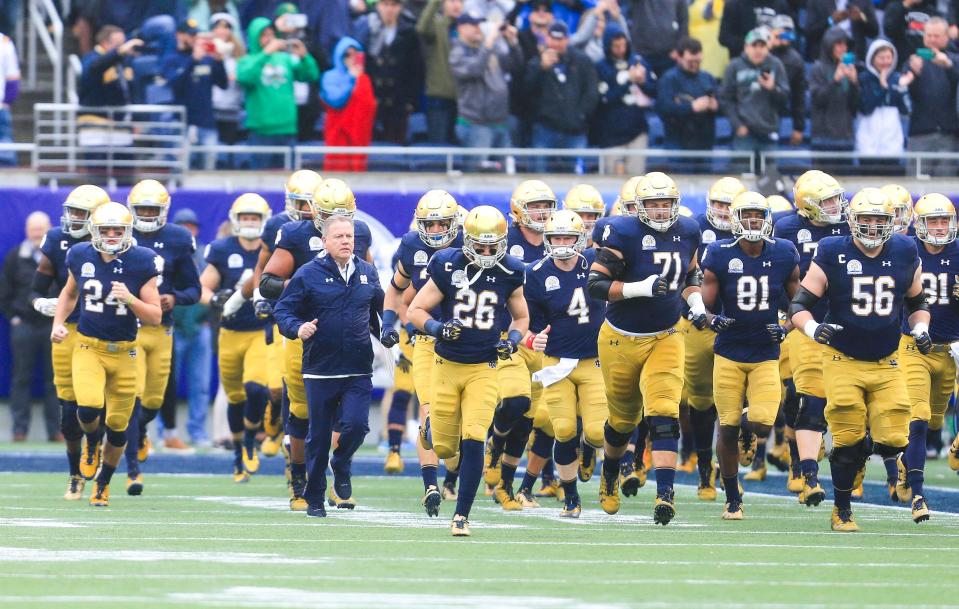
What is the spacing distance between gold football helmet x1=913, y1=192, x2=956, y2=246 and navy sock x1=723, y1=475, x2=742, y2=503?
6.61 ft

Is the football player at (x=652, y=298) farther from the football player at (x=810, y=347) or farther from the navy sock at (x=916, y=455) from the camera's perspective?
the navy sock at (x=916, y=455)

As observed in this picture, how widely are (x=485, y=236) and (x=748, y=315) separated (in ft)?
6.70

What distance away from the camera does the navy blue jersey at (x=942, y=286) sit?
12320mm

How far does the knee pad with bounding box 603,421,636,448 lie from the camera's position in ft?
37.5

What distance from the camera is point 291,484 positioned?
12156 mm

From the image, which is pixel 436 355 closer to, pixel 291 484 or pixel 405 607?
pixel 291 484

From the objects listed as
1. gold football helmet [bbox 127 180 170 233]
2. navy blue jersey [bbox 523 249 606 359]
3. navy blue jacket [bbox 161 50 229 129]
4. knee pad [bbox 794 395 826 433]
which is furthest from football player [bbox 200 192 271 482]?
knee pad [bbox 794 395 826 433]

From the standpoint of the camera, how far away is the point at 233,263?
14.5m

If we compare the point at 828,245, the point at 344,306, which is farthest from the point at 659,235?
the point at 344,306

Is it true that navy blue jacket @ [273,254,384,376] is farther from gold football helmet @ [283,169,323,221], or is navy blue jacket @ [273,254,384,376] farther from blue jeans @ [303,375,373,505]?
gold football helmet @ [283,169,323,221]

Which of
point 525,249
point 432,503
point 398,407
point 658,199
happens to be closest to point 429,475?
point 432,503

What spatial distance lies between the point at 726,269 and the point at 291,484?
298 cm

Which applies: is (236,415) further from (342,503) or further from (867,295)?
(867,295)

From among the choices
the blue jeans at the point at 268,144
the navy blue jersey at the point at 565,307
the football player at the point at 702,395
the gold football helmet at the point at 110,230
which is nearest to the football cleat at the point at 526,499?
the navy blue jersey at the point at 565,307
